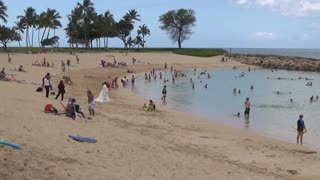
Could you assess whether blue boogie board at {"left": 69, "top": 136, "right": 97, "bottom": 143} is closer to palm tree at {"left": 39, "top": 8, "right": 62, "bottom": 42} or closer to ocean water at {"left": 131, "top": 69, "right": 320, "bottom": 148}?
ocean water at {"left": 131, "top": 69, "right": 320, "bottom": 148}

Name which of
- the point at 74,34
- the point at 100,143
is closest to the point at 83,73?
the point at 100,143

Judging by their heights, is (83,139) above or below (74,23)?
below

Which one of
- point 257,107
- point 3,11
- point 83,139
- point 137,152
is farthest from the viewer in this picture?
point 3,11

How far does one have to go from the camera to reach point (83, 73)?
5372 cm

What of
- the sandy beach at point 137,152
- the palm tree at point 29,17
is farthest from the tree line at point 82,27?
the sandy beach at point 137,152

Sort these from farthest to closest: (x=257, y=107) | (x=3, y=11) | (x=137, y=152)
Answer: (x=3, y=11) < (x=257, y=107) < (x=137, y=152)

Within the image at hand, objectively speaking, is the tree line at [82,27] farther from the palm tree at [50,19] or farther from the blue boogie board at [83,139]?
the blue boogie board at [83,139]

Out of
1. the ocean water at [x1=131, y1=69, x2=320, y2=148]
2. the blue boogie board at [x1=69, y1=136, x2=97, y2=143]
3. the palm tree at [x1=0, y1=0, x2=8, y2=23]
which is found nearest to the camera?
the blue boogie board at [x1=69, y1=136, x2=97, y2=143]

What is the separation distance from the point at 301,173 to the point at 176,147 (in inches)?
169

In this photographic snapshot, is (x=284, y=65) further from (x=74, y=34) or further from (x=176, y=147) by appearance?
Result: (x=176, y=147)

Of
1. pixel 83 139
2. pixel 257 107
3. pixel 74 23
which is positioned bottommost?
pixel 257 107

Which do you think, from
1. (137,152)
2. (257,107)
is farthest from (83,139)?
(257,107)

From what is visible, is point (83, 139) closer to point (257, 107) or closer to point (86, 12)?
point (257, 107)

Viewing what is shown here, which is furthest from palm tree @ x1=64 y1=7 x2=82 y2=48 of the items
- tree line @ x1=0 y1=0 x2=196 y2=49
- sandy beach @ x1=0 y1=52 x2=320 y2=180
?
sandy beach @ x1=0 y1=52 x2=320 y2=180
